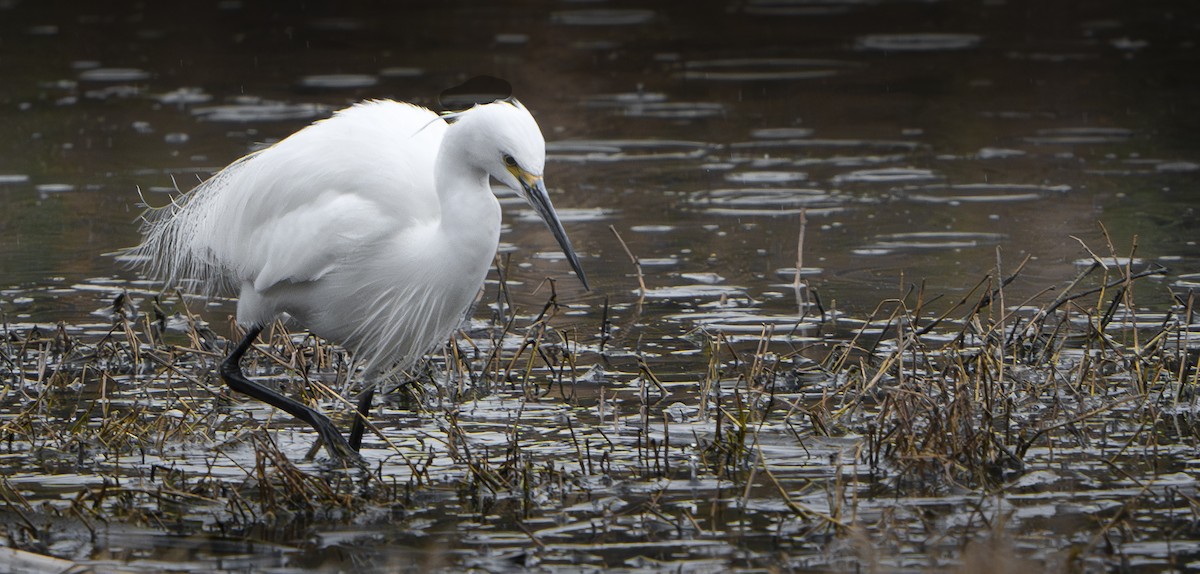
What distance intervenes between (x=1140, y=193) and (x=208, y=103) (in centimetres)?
724

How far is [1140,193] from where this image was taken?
9.64 m

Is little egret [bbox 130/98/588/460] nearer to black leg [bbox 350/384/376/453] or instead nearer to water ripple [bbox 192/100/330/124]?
black leg [bbox 350/384/376/453]

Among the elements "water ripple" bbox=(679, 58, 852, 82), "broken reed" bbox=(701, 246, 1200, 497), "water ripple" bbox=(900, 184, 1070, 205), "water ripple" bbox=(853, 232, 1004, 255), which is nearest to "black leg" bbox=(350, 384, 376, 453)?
"broken reed" bbox=(701, 246, 1200, 497)

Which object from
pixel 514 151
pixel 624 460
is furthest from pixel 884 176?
pixel 514 151

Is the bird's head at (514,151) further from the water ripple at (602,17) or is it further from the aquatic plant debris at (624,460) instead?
the water ripple at (602,17)

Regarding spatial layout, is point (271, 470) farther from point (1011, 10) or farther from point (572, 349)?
point (1011, 10)

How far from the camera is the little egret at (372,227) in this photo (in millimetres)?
5047

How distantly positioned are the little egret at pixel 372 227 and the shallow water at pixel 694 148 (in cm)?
44

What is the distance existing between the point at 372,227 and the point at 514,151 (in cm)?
68

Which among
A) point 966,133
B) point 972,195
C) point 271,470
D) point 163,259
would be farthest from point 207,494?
point 966,133

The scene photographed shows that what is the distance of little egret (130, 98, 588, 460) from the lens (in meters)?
5.05

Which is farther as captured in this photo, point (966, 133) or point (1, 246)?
point (966, 133)

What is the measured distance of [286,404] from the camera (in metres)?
5.58

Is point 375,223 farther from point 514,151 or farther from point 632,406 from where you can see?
point 632,406
